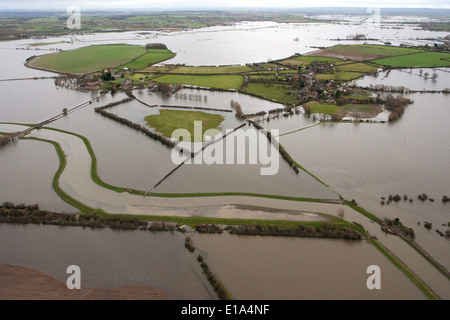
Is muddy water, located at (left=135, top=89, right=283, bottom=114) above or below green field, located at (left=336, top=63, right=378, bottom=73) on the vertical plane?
below

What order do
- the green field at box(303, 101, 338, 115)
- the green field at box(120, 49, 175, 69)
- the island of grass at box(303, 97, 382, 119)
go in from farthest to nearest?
the green field at box(120, 49, 175, 69) < the green field at box(303, 101, 338, 115) < the island of grass at box(303, 97, 382, 119)

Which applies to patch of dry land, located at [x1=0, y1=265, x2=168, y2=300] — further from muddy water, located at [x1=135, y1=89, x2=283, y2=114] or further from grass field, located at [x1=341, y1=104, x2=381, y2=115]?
grass field, located at [x1=341, y1=104, x2=381, y2=115]

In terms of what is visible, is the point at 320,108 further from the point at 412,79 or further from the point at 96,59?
the point at 96,59

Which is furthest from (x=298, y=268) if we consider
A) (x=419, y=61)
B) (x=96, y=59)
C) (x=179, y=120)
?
(x=96, y=59)

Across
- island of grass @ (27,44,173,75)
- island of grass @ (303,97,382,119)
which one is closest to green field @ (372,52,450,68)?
island of grass @ (303,97,382,119)

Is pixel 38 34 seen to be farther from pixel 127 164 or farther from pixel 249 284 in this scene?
pixel 249 284

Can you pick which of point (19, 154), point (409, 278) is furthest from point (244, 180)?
point (19, 154)
